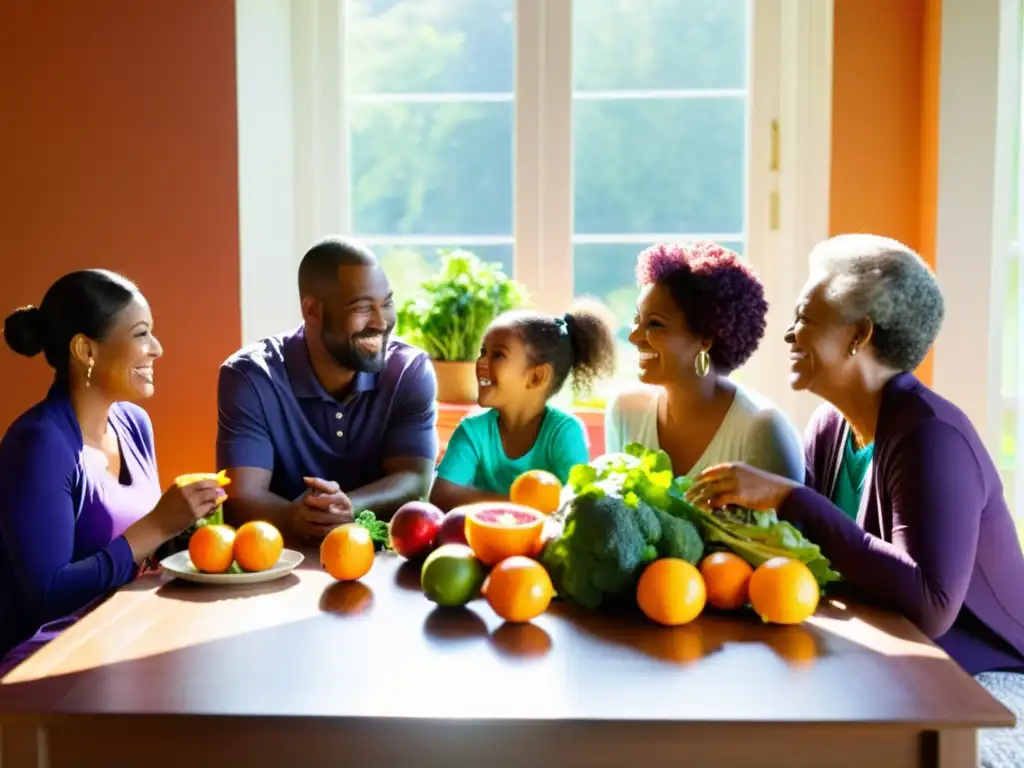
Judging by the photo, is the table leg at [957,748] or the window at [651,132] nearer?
the table leg at [957,748]

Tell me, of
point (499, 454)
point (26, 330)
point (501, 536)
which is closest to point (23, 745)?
point (501, 536)

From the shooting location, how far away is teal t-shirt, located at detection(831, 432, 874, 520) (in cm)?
213

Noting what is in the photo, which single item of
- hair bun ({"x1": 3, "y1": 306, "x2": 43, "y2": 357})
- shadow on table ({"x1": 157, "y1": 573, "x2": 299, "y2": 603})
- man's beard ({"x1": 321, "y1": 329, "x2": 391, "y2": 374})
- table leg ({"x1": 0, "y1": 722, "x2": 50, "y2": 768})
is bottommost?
table leg ({"x1": 0, "y1": 722, "x2": 50, "y2": 768})

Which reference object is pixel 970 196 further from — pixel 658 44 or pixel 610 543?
pixel 610 543

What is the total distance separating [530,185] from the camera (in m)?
3.85

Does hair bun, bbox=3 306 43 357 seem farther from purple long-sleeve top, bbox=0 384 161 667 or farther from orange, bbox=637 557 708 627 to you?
orange, bbox=637 557 708 627

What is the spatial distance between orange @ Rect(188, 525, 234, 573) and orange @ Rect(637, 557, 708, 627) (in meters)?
0.65

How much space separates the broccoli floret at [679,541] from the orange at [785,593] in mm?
104

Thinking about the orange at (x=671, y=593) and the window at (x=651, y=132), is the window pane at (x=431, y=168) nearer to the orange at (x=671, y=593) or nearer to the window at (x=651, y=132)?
the window at (x=651, y=132)

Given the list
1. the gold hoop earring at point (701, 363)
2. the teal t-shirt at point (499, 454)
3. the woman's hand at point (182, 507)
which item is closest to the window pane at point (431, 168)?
the teal t-shirt at point (499, 454)

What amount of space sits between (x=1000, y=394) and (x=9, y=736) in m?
2.76

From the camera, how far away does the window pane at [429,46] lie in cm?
384

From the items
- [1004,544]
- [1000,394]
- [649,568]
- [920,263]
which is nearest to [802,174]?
[1000,394]

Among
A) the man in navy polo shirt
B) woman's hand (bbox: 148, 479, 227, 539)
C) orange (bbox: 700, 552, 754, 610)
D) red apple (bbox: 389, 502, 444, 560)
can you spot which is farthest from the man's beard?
orange (bbox: 700, 552, 754, 610)
